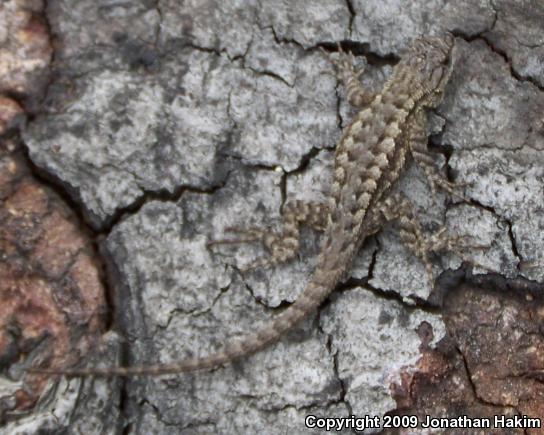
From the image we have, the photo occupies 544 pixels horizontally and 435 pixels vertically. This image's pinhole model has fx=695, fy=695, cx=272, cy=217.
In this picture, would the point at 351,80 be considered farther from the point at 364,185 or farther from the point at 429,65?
the point at 364,185

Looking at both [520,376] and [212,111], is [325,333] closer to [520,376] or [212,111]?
[520,376]

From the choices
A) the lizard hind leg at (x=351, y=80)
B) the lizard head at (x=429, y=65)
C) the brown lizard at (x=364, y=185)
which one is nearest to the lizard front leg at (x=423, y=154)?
the brown lizard at (x=364, y=185)

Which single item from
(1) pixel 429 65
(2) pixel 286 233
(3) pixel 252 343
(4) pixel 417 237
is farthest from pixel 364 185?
(3) pixel 252 343

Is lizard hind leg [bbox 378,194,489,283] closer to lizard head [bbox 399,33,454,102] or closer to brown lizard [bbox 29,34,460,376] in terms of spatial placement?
brown lizard [bbox 29,34,460,376]

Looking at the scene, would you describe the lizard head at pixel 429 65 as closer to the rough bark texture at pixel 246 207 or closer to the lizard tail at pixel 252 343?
the rough bark texture at pixel 246 207

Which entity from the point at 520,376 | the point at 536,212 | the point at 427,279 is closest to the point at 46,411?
the point at 427,279

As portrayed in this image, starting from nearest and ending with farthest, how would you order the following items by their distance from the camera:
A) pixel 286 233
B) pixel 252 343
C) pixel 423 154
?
pixel 252 343 → pixel 286 233 → pixel 423 154

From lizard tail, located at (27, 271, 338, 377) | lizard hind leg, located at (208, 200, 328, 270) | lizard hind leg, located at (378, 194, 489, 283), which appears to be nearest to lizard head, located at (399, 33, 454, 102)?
Result: lizard hind leg, located at (378, 194, 489, 283)
